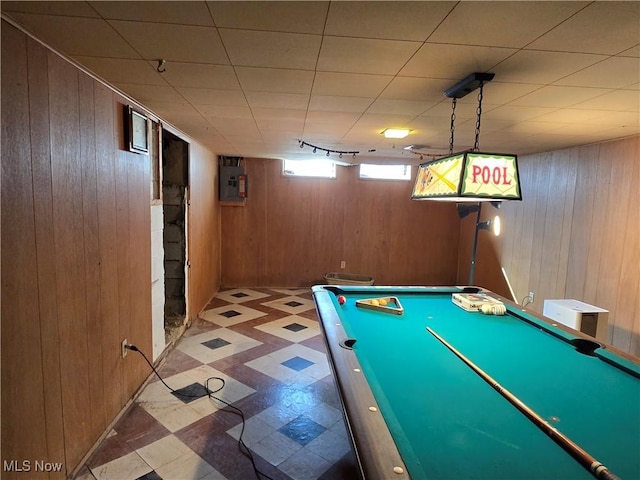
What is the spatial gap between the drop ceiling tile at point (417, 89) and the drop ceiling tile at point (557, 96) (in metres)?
0.56

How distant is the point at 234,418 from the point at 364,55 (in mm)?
2397

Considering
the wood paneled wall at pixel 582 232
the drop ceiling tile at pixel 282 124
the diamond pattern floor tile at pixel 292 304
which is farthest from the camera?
the diamond pattern floor tile at pixel 292 304

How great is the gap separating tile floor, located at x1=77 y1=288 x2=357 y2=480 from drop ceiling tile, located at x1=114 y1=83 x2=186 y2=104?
220 cm

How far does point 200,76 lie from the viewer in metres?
2.02

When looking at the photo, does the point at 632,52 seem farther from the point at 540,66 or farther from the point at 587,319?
the point at 587,319

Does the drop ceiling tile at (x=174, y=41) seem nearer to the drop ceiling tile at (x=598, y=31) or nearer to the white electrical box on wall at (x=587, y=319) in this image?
the drop ceiling tile at (x=598, y=31)

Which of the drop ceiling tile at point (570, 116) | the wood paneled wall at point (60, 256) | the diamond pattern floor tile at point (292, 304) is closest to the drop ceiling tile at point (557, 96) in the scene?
the drop ceiling tile at point (570, 116)

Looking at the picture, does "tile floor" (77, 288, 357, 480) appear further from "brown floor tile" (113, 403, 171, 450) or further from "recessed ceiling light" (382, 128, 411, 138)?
"recessed ceiling light" (382, 128, 411, 138)

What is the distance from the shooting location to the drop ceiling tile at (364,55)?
154 cm

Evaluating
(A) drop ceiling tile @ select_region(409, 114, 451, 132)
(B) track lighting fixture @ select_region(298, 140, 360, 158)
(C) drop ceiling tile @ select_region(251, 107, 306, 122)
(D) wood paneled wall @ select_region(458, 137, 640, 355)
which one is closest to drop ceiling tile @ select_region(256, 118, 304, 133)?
(C) drop ceiling tile @ select_region(251, 107, 306, 122)

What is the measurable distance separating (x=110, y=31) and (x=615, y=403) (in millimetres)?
2572

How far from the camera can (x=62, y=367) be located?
1.75 m

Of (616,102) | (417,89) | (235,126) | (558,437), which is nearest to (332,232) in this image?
(235,126)

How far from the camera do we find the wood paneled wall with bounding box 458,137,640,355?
128 inches
